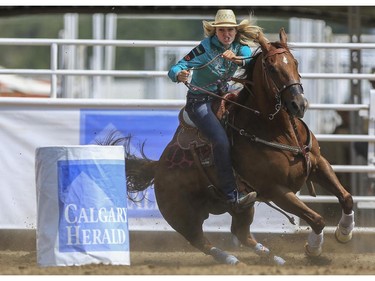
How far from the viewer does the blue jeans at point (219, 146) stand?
23.9ft

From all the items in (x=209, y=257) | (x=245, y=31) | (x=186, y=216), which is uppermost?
(x=245, y=31)

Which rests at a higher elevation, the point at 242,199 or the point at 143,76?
the point at 143,76

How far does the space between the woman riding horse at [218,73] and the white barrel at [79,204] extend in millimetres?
914

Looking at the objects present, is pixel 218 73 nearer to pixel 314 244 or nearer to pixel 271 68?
pixel 271 68

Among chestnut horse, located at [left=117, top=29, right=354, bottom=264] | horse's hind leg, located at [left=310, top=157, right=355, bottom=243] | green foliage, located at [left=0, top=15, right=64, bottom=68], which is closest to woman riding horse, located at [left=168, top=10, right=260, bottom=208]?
chestnut horse, located at [left=117, top=29, right=354, bottom=264]

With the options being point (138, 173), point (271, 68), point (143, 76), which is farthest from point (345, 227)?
point (143, 76)

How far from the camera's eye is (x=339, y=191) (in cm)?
717

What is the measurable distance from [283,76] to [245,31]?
0.65 m

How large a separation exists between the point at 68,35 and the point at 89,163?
591 centimetres

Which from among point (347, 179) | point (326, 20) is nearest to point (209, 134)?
point (347, 179)

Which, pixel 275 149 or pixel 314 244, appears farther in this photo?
pixel 314 244

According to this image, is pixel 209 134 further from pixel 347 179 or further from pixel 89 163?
pixel 347 179

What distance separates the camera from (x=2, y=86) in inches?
575

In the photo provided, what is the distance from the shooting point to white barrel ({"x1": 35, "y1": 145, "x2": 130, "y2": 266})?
6.63m
